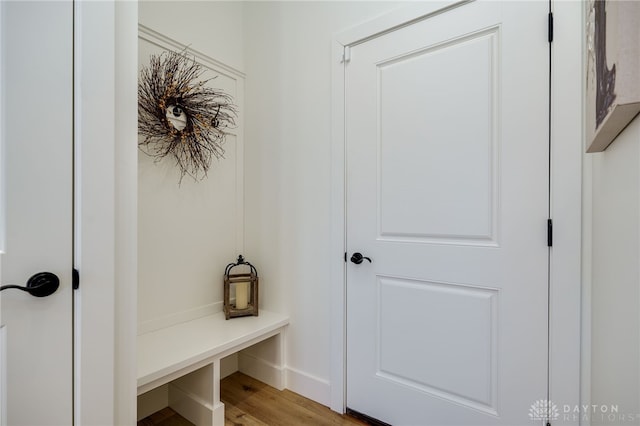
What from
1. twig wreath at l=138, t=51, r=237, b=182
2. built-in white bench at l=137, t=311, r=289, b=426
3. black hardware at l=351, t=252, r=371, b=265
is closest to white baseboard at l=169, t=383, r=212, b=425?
built-in white bench at l=137, t=311, r=289, b=426

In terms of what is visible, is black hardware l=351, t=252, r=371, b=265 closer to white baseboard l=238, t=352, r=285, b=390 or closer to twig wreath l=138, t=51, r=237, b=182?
white baseboard l=238, t=352, r=285, b=390

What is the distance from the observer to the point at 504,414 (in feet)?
4.45

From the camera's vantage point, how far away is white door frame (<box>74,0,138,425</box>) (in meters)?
1.01

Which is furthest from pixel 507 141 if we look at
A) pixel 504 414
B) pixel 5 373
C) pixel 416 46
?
pixel 5 373

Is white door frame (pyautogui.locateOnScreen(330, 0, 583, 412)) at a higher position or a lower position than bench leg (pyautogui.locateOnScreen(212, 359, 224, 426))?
higher

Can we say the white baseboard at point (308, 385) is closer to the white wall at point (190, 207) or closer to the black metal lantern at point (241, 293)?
the black metal lantern at point (241, 293)

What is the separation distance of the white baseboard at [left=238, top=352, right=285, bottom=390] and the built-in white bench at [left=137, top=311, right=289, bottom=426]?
0.26 metres

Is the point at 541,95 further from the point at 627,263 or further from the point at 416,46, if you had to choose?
the point at 627,263

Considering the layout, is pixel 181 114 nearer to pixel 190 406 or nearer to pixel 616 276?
pixel 190 406

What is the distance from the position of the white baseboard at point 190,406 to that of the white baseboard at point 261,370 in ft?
1.59

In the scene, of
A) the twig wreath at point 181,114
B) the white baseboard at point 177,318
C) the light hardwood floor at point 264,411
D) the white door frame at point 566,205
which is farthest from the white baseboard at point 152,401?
the white door frame at point 566,205

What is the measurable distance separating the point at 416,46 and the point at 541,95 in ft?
1.98

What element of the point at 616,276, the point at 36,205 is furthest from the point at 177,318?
the point at 616,276

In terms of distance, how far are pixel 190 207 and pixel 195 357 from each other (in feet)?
2.82
